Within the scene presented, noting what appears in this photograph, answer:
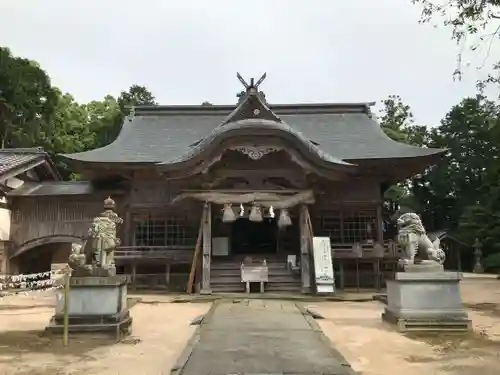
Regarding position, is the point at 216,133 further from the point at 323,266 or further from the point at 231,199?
the point at 323,266

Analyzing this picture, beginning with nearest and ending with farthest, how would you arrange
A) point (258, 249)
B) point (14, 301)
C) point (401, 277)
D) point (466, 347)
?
point (466, 347) → point (401, 277) → point (14, 301) → point (258, 249)

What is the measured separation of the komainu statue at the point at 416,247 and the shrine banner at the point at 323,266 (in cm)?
674

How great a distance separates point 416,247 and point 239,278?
892 cm

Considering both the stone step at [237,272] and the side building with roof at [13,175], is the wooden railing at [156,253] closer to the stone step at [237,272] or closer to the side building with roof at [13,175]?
the stone step at [237,272]

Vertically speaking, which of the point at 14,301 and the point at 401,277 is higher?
the point at 401,277

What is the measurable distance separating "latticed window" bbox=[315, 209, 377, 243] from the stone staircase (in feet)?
8.25

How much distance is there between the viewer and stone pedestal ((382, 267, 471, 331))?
826 cm

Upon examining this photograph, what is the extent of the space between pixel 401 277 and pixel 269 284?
8.35m

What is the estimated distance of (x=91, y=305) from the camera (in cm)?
797

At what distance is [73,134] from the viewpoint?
1574 inches

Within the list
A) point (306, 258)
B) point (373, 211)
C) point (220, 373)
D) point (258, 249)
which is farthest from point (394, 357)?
point (258, 249)

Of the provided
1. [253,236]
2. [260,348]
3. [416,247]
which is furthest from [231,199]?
[260,348]

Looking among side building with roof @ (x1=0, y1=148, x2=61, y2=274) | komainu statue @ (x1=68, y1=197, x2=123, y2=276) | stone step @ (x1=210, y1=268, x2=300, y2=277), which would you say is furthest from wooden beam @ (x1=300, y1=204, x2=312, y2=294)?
side building with roof @ (x1=0, y1=148, x2=61, y2=274)

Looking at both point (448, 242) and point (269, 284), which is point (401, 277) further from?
point (448, 242)
